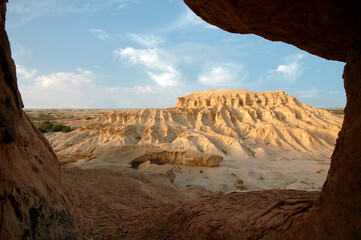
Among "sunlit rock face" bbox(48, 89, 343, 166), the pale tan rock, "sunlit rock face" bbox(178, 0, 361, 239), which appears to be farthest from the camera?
→ "sunlit rock face" bbox(48, 89, 343, 166)

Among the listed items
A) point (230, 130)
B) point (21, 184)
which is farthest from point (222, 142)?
point (21, 184)

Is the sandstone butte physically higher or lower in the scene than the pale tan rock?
higher

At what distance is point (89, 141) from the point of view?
26.9m

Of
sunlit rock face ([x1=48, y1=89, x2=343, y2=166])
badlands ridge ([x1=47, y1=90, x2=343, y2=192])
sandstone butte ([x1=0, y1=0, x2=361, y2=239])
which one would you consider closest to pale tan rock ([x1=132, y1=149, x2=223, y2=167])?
badlands ridge ([x1=47, y1=90, x2=343, y2=192])

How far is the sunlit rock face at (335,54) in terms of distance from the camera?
7.66 ft

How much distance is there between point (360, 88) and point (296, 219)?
1846mm

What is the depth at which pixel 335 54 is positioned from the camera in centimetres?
319

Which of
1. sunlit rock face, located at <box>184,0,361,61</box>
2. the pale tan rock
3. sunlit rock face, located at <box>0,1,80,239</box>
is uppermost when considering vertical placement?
sunlit rock face, located at <box>184,0,361,61</box>

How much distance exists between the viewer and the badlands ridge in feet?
50.0

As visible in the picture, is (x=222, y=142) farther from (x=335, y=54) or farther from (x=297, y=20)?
(x=297, y=20)

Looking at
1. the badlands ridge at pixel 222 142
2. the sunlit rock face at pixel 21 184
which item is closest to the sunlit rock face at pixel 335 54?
the sunlit rock face at pixel 21 184

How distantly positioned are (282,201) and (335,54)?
8.16 ft

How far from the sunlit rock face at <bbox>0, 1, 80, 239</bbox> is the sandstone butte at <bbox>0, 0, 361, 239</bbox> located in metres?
0.01

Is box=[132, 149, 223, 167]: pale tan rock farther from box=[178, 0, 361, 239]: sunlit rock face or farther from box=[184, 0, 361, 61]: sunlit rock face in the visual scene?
box=[184, 0, 361, 61]: sunlit rock face
